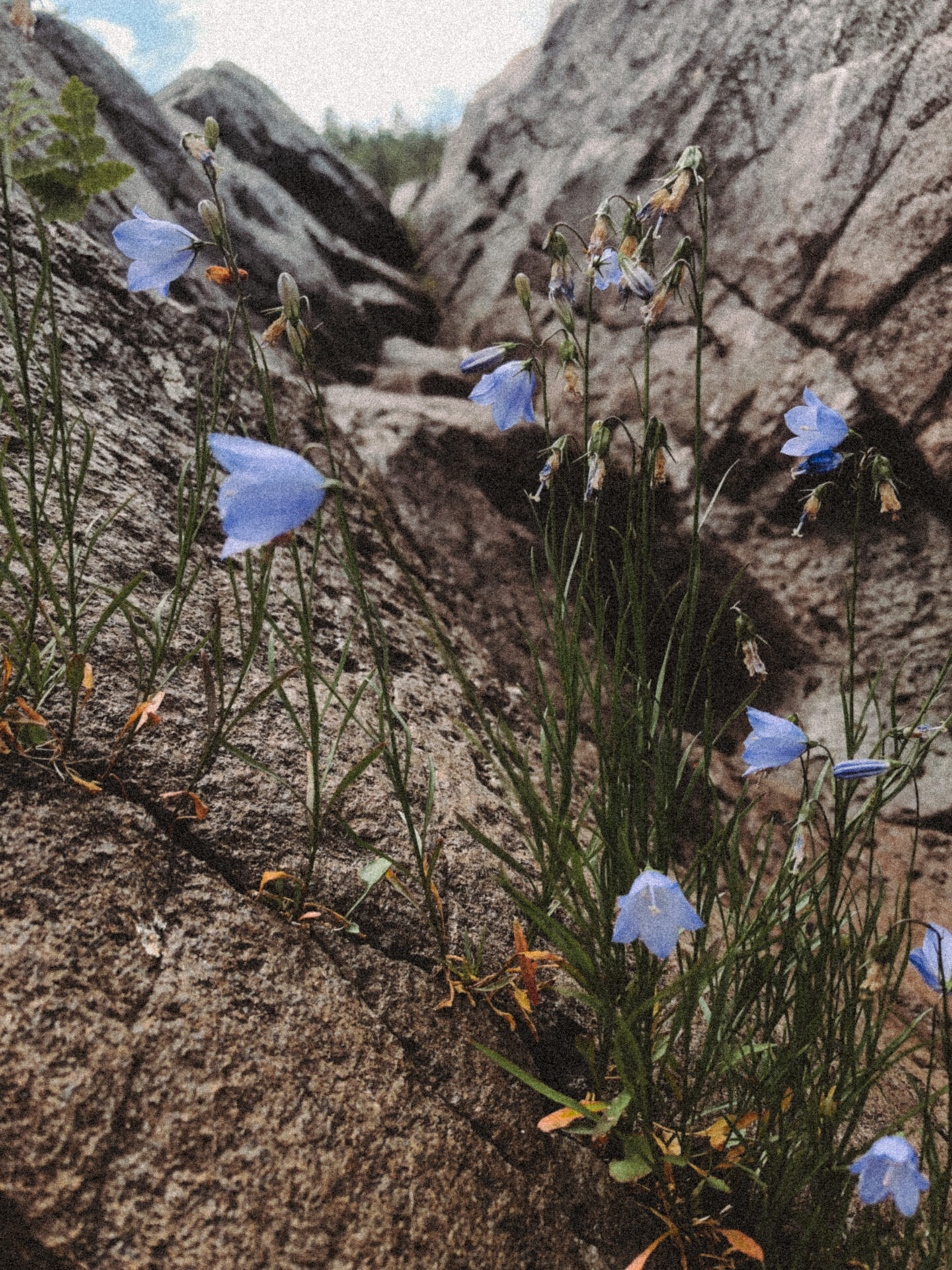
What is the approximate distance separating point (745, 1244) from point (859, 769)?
78cm

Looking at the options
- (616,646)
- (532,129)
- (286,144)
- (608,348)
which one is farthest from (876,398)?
(286,144)

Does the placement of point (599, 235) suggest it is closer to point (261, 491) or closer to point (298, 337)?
point (298, 337)

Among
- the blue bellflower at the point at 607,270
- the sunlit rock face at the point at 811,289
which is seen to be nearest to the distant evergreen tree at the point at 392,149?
the sunlit rock face at the point at 811,289

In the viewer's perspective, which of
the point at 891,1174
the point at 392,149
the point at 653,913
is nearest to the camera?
the point at 891,1174

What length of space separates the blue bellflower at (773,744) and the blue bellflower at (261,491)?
0.86m

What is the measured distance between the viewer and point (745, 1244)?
115 centimetres

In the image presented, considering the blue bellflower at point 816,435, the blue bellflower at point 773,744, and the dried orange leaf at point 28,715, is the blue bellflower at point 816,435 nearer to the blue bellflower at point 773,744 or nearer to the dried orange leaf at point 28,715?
the blue bellflower at point 773,744

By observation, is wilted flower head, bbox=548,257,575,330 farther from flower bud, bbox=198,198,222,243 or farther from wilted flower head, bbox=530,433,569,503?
flower bud, bbox=198,198,222,243

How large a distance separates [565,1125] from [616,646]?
31.7 inches

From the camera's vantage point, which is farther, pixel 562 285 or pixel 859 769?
pixel 562 285

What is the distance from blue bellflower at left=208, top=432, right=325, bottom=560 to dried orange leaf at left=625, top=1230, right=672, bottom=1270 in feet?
3.99

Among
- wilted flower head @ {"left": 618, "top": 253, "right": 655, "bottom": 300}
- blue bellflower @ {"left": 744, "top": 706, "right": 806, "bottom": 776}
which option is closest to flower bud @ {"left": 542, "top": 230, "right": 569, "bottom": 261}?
wilted flower head @ {"left": 618, "top": 253, "right": 655, "bottom": 300}

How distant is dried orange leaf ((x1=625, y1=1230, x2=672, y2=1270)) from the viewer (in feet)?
3.66

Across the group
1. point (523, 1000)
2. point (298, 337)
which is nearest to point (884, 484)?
point (298, 337)
